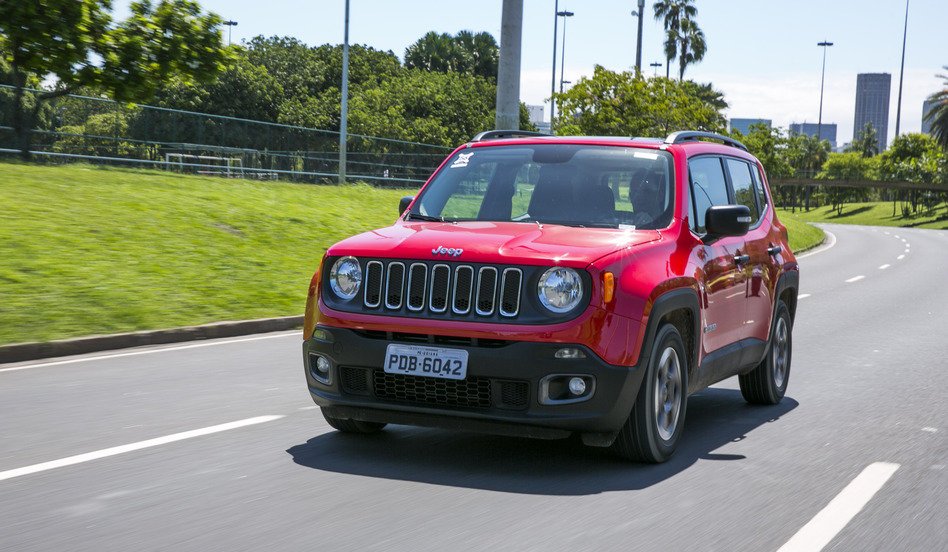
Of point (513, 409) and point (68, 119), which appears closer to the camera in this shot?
point (513, 409)

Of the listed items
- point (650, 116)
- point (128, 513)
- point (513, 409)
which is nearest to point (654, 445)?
point (513, 409)

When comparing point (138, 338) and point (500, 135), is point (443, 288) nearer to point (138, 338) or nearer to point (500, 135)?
point (500, 135)

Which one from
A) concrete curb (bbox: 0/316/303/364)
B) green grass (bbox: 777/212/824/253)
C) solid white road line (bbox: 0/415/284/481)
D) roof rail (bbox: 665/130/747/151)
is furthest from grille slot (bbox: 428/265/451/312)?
green grass (bbox: 777/212/824/253)

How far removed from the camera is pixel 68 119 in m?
23.8

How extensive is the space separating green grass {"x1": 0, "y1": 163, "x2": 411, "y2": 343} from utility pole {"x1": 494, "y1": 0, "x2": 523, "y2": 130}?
12.0 ft

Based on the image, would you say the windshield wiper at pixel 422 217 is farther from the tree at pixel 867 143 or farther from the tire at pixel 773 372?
the tree at pixel 867 143

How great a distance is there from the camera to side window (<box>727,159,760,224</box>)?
8.05m

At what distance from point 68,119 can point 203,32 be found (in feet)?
10.4

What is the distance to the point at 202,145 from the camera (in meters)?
28.0

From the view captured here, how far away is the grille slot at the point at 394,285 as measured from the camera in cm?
590

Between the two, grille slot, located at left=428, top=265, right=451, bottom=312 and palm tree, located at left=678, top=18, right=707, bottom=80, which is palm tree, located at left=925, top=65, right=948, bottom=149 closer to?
palm tree, located at left=678, top=18, right=707, bottom=80

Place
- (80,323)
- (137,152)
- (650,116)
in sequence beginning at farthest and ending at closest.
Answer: (650,116), (137,152), (80,323)

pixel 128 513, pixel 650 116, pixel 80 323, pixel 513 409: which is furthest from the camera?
pixel 650 116

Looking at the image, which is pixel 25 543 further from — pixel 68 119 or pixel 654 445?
pixel 68 119
